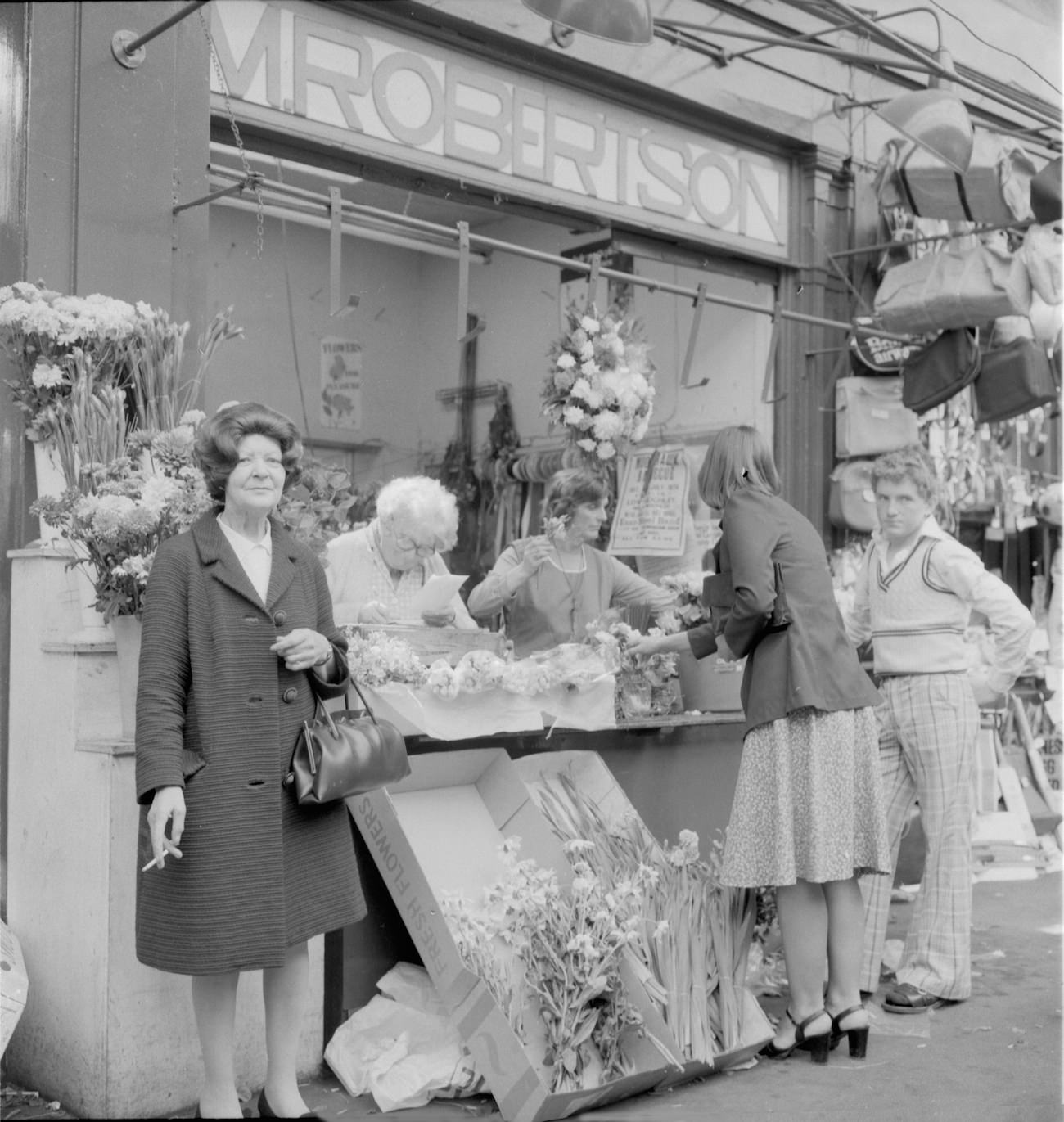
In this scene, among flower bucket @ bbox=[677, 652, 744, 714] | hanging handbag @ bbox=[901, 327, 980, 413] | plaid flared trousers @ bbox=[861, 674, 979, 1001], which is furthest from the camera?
hanging handbag @ bbox=[901, 327, 980, 413]

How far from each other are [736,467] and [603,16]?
5.18 ft

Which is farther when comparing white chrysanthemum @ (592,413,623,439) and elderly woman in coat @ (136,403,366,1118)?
white chrysanthemum @ (592,413,623,439)

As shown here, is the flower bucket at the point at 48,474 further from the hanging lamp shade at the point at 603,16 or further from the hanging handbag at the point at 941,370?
the hanging handbag at the point at 941,370

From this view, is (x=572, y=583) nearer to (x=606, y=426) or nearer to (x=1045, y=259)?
(x=606, y=426)

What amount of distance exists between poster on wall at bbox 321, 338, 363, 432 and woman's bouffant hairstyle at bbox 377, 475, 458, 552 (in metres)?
3.62

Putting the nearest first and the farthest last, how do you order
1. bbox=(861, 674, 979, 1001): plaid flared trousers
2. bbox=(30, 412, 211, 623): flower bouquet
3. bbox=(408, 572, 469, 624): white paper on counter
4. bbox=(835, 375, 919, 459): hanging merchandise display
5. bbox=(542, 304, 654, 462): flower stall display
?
bbox=(30, 412, 211, 623): flower bouquet
bbox=(408, 572, 469, 624): white paper on counter
bbox=(861, 674, 979, 1001): plaid flared trousers
bbox=(542, 304, 654, 462): flower stall display
bbox=(835, 375, 919, 459): hanging merchandise display

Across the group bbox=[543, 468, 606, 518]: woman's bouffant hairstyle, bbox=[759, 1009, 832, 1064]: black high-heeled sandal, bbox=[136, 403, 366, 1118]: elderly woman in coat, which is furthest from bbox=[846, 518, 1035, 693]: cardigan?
bbox=[136, 403, 366, 1118]: elderly woman in coat

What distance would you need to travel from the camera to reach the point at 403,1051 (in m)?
3.82

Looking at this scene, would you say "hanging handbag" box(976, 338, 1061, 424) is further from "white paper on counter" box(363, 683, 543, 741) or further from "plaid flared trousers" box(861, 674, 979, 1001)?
"white paper on counter" box(363, 683, 543, 741)

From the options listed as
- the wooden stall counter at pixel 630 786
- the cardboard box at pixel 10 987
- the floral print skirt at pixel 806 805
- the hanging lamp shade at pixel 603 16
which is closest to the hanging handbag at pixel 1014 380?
the wooden stall counter at pixel 630 786

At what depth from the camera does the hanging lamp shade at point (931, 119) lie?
5652 mm

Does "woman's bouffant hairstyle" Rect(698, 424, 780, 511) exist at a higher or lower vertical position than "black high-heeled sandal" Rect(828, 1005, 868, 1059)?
higher

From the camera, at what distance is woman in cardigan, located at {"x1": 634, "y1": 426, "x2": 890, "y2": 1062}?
13.4 feet

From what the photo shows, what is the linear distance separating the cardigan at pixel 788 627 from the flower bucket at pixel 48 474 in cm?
200
